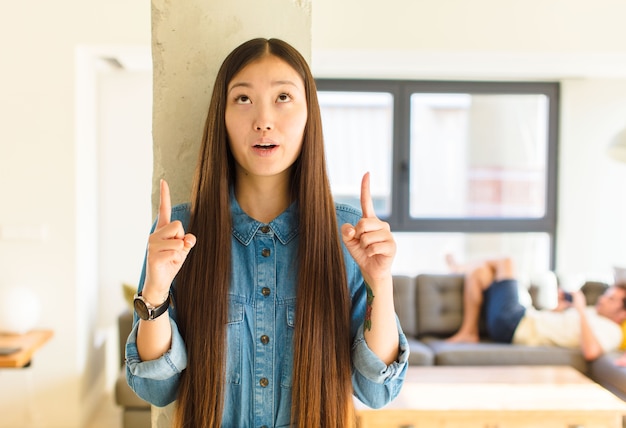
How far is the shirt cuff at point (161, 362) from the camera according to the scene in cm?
114

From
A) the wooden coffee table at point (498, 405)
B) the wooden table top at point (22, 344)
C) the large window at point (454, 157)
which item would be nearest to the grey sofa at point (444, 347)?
the wooden table top at point (22, 344)

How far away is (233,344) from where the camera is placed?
121 centimetres

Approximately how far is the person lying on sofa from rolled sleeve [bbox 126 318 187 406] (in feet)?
10.8

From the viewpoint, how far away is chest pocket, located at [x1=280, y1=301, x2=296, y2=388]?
3.98 feet

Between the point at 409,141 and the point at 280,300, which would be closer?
the point at 280,300

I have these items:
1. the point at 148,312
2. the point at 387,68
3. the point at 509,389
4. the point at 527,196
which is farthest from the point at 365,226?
the point at 527,196

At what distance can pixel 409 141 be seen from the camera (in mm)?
5211

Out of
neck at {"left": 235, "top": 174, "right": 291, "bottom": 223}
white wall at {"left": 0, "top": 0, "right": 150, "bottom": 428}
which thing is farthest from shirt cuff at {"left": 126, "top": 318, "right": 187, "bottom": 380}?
white wall at {"left": 0, "top": 0, "right": 150, "bottom": 428}

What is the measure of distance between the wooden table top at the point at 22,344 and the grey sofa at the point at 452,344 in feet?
6.81

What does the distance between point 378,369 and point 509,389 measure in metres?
2.25

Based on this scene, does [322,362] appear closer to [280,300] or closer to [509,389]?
[280,300]

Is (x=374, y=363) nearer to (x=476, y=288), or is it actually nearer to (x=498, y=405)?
(x=498, y=405)

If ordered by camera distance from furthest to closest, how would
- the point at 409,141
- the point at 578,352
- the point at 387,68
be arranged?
the point at 409,141 < the point at 387,68 < the point at 578,352

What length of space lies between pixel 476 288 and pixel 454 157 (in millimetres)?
1404
